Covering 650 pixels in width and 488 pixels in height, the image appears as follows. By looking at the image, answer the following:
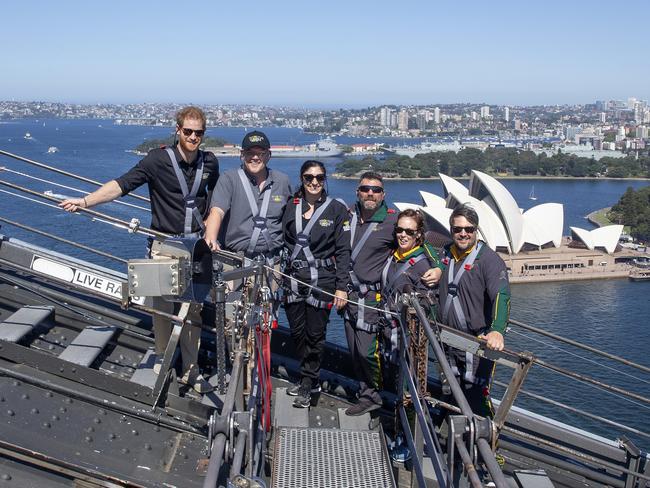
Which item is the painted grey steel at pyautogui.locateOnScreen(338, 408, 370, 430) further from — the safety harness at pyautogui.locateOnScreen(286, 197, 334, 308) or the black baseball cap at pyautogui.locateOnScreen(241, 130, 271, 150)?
the black baseball cap at pyautogui.locateOnScreen(241, 130, 271, 150)

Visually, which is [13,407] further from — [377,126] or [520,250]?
[377,126]

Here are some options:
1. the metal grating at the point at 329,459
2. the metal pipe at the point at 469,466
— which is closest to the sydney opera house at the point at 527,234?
the metal grating at the point at 329,459

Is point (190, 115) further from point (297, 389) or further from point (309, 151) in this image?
point (309, 151)

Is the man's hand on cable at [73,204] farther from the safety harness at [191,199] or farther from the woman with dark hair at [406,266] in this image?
the woman with dark hair at [406,266]

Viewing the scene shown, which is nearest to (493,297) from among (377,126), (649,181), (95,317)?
(95,317)

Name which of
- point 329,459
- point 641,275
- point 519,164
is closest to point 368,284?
point 329,459

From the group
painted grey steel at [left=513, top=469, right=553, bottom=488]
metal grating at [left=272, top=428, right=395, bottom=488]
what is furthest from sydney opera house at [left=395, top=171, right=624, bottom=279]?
metal grating at [left=272, top=428, right=395, bottom=488]
